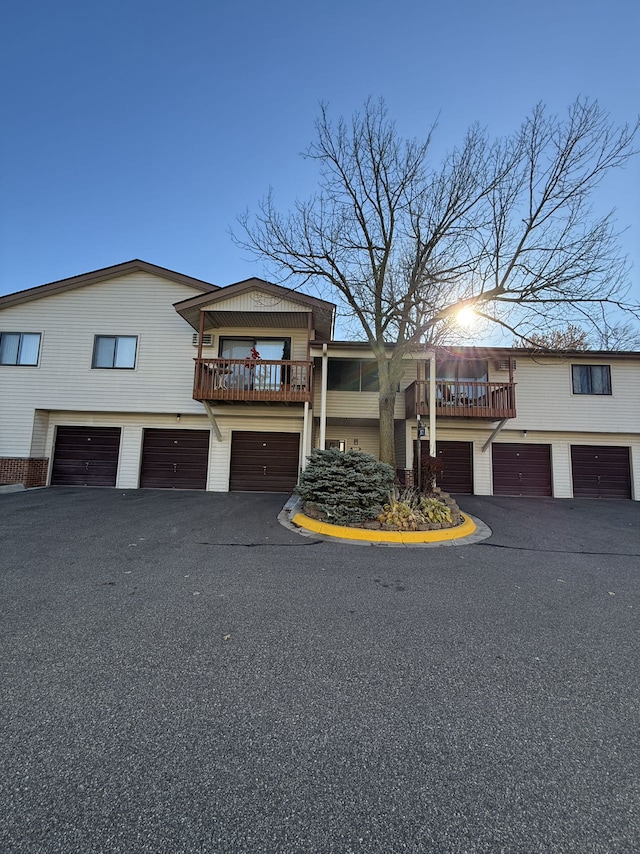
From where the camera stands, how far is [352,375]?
1259 cm

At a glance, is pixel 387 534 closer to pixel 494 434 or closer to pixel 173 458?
pixel 494 434

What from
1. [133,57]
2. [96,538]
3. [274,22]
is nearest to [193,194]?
[133,57]

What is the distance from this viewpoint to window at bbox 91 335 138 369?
469 inches

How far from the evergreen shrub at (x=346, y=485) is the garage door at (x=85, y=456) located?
794cm

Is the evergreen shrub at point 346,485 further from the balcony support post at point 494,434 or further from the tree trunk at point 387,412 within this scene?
the balcony support post at point 494,434

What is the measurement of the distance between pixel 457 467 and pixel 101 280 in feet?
45.2

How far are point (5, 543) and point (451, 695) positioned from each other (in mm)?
5946

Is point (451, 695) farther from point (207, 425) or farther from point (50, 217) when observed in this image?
point (50, 217)

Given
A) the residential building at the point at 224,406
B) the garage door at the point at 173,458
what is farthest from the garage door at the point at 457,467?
the garage door at the point at 173,458

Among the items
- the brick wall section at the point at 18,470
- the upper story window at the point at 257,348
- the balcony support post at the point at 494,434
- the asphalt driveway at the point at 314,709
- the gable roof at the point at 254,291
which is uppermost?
the gable roof at the point at 254,291

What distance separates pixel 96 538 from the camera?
542cm

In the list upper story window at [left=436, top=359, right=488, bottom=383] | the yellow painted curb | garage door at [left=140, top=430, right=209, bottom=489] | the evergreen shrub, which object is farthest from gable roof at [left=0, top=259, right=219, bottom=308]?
the yellow painted curb

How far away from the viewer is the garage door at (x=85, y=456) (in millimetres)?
11875

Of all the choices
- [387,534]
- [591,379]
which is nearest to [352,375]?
[387,534]
